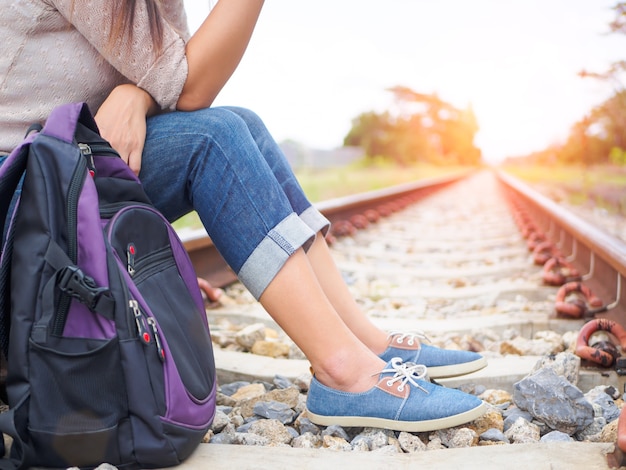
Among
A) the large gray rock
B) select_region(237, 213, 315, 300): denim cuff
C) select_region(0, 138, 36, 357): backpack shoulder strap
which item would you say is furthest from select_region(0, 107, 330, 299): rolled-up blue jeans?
the large gray rock

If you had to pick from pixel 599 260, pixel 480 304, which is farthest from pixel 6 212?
pixel 599 260

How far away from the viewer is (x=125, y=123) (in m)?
1.59

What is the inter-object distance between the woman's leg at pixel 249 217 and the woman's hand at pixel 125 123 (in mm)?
58

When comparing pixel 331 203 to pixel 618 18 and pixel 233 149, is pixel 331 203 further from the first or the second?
pixel 233 149

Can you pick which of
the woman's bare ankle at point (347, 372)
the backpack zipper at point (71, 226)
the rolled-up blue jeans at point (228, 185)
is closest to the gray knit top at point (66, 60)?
the rolled-up blue jeans at point (228, 185)

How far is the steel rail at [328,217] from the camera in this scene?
3.39m

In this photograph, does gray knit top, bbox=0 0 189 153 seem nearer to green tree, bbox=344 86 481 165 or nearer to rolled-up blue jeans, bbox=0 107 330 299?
rolled-up blue jeans, bbox=0 107 330 299

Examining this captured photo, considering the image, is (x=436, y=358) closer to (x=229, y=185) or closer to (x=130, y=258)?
(x=229, y=185)

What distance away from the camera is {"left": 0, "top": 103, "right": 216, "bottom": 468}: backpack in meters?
1.28

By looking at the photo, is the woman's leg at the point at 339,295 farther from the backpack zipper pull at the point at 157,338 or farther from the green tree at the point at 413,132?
the green tree at the point at 413,132

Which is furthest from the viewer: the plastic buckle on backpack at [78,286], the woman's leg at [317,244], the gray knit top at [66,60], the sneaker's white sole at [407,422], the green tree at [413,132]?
the green tree at [413,132]

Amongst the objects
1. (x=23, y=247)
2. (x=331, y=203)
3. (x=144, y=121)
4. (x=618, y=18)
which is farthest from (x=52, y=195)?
(x=618, y=18)

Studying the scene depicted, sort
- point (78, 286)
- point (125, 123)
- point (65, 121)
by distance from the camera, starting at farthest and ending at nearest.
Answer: point (125, 123) < point (65, 121) < point (78, 286)

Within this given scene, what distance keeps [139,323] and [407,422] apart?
0.70 metres
